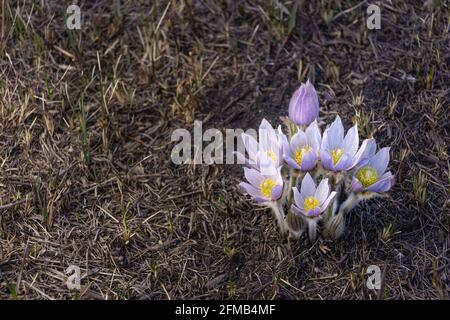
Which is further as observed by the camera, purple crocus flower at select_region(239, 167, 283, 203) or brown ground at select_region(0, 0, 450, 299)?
brown ground at select_region(0, 0, 450, 299)

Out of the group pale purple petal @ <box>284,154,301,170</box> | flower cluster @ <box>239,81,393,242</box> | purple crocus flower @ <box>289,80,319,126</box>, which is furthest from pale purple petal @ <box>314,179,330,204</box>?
purple crocus flower @ <box>289,80,319,126</box>

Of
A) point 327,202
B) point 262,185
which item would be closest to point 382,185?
point 327,202

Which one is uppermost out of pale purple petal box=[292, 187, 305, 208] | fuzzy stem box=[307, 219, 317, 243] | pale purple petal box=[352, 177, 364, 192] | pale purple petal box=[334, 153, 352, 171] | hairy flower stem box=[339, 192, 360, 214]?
pale purple petal box=[334, 153, 352, 171]

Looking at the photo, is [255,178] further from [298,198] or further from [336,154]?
[336,154]

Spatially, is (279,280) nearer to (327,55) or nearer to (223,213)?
(223,213)

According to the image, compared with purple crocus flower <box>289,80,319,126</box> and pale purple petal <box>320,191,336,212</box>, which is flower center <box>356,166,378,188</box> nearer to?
pale purple petal <box>320,191,336,212</box>

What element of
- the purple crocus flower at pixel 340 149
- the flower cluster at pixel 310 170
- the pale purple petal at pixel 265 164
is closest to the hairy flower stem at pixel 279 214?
the flower cluster at pixel 310 170

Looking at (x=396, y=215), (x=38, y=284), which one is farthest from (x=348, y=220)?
(x=38, y=284)
